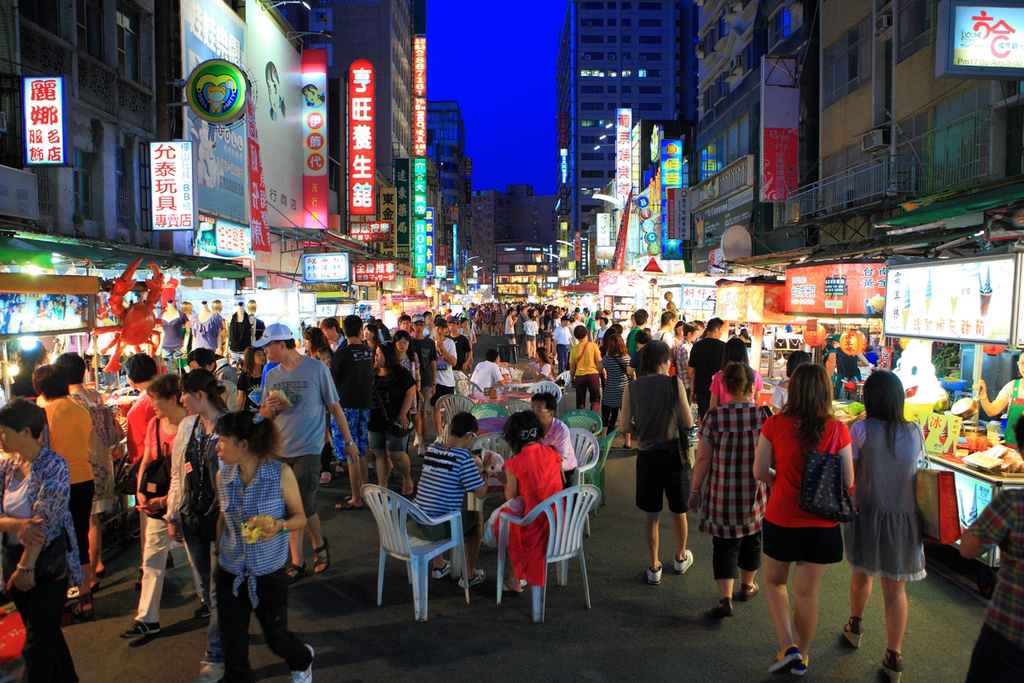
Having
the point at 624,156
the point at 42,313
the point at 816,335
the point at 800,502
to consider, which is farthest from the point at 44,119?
the point at 624,156

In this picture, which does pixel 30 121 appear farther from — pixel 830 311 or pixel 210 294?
pixel 830 311

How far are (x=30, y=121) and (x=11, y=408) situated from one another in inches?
375

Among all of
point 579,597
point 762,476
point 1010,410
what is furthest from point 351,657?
point 1010,410

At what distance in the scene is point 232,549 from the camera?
3.50 meters

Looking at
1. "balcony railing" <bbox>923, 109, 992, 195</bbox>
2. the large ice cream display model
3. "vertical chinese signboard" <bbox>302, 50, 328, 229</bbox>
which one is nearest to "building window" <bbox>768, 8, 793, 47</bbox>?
"balcony railing" <bbox>923, 109, 992, 195</bbox>

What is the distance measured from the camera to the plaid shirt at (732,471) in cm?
468

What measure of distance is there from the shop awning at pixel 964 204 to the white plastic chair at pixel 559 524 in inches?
224

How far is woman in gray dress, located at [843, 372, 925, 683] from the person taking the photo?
396 cm

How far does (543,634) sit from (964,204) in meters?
7.12

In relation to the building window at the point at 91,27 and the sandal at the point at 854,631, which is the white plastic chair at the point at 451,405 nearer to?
the sandal at the point at 854,631

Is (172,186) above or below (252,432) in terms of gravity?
above

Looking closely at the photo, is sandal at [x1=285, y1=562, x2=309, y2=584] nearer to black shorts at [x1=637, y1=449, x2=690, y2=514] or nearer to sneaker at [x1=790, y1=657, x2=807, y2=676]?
black shorts at [x1=637, y1=449, x2=690, y2=514]

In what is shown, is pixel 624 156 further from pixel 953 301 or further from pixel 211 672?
pixel 211 672

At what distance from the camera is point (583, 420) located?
8.30 meters
